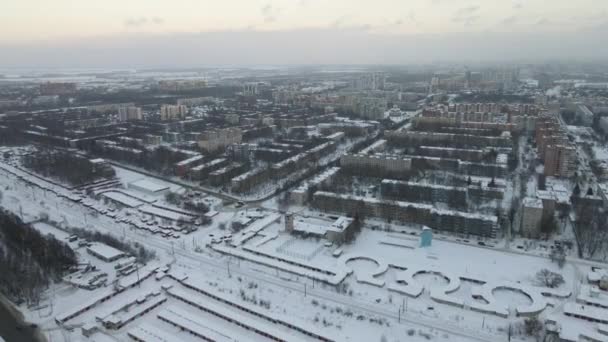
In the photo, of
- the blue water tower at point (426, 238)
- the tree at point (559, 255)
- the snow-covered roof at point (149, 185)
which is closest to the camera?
the tree at point (559, 255)

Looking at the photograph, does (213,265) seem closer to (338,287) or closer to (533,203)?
(338,287)

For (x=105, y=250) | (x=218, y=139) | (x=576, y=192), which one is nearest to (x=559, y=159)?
(x=576, y=192)

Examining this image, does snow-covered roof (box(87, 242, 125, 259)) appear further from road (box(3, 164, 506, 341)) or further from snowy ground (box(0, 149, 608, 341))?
road (box(3, 164, 506, 341))

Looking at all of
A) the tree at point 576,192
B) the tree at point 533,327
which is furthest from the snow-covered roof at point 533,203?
the tree at point 533,327

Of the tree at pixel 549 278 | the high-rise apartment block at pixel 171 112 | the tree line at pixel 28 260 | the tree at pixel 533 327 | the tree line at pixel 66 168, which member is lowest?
the tree at pixel 533 327

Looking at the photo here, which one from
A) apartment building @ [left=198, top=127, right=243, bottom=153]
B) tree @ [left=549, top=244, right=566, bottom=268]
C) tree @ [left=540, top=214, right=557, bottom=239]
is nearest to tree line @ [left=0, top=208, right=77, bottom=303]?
apartment building @ [left=198, top=127, right=243, bottom=153]

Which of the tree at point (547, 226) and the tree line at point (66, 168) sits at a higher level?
the tree line at point (66, 168)

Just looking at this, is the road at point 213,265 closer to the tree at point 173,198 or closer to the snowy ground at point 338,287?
the snowy ground at point 338,287

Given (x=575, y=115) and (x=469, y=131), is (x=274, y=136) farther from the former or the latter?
(x=575, y=115)
